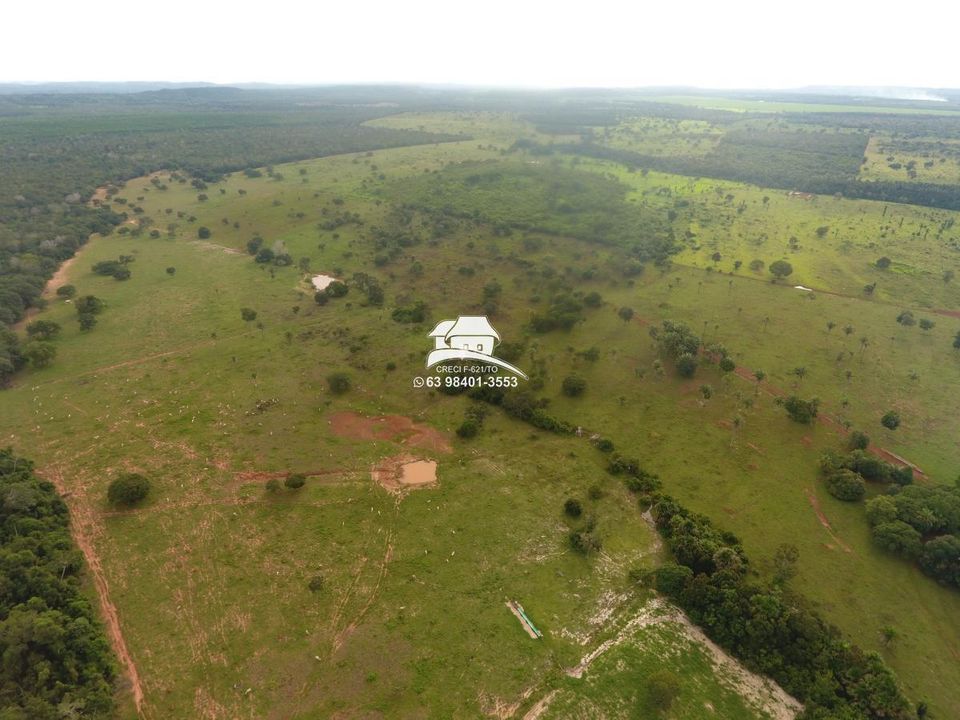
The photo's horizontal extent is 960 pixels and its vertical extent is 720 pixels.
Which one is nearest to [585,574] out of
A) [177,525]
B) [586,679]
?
[586,679]

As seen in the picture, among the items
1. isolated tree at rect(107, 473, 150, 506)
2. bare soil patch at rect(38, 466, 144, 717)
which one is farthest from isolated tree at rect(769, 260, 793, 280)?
bare soil patch at rect(38, 466, 144, 717)

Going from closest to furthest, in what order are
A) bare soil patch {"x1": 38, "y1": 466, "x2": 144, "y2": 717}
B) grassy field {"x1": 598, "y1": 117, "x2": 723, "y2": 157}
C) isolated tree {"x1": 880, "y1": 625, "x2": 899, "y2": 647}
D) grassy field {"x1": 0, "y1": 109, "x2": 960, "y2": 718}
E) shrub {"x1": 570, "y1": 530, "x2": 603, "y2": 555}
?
bare soil patch {"x1": 38, "y1": 466, "x2": 144, "y2": 717} < grassy field {"x1": 0, "y1": 109, "x2": 960, "y2": 718} < isolated tree {"x1": 880, "y1": 625, "x2": 899, "y2": 647} < shrub {"x1": 570, "y1": 530, "x2": 603, "y2": 555} < grassy field {"x1": 598, "y1": 117, "x2": 723, "y2": 157}

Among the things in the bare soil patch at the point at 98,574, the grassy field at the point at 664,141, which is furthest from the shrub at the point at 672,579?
the grassy field at the point at 664,141

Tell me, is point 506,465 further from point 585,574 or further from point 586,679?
point 586,679

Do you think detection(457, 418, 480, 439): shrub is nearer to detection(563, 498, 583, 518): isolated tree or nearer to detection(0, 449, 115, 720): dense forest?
detection(563, 498, 583, 518): isolated tree

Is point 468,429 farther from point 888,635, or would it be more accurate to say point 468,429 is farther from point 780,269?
point 780,269
